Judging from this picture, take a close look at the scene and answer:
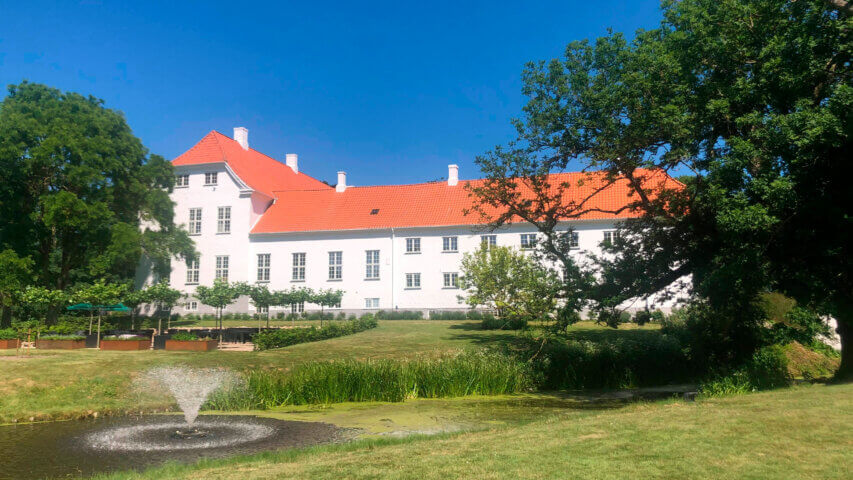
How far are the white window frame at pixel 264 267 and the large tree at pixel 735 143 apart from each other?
2883 centimetres

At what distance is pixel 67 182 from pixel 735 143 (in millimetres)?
33012

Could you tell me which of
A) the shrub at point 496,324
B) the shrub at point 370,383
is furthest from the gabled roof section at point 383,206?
the shrub at point 370,383

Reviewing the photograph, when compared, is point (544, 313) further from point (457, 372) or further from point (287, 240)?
point (287, 240)

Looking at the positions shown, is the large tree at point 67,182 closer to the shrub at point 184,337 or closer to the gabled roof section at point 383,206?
the gabled roof section at point 383,206

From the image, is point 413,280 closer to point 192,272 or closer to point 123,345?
point 192,272

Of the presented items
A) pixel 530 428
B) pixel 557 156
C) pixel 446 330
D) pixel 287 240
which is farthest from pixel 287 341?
pixel 287 240

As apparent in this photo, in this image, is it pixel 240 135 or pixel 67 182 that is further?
pixel 240 135

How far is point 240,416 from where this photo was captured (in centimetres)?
1226

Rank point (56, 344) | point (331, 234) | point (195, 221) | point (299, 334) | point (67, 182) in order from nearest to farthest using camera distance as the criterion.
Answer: point (56, 344) < point (299, 334) < point (67, 182) < point (331, 234) < point (195, 221)

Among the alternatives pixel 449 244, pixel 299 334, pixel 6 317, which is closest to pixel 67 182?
pixel 6 317

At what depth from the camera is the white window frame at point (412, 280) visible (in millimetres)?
40406

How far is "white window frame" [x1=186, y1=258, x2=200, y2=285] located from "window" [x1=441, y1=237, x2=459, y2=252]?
17912mm

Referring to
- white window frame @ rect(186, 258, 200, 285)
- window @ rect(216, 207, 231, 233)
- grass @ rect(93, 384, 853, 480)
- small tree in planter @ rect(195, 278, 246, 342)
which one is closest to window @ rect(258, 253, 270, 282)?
window @ rect(216, 207, 231, 233)

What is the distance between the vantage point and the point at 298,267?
4250cm
